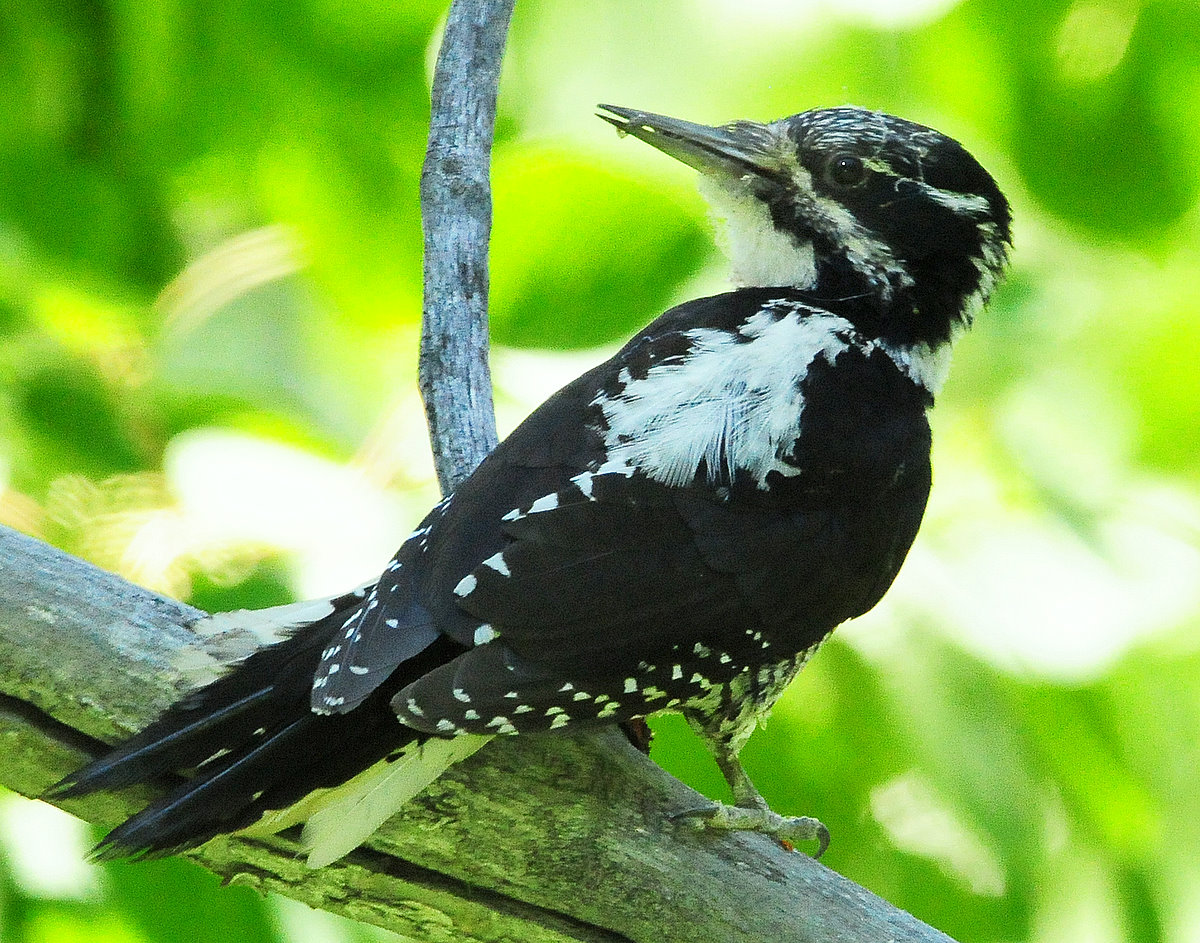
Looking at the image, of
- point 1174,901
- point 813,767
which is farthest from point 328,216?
point 1174,901

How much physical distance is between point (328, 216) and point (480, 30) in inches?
27.7

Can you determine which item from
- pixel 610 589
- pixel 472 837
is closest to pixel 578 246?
pixel 610 589

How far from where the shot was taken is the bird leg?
76.2 inches

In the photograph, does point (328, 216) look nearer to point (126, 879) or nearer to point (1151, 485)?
point (126, 879)

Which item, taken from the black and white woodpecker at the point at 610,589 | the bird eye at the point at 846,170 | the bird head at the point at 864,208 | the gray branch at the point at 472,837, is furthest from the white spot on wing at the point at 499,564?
the bird eye at the point at 846,170

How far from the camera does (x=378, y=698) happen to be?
5.71 ft

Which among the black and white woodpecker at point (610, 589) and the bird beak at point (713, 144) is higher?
the bird beak at point (713, 144)

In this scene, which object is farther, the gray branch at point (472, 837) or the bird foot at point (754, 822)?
the bird foot at point (754, 822)

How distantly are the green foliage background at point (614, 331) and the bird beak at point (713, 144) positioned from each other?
577 millimetres

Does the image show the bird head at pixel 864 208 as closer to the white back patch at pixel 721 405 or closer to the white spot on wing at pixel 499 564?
the white back patch at pixel 721 405

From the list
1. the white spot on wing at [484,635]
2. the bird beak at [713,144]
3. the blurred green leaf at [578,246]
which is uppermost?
the blurred green leaf at [578,246]

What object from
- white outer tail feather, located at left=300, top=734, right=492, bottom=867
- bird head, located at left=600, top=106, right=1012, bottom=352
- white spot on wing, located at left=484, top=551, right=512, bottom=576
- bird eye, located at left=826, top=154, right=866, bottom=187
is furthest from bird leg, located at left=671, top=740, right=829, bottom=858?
bird eye, located at left=826, top=154, right=866, bottom=187

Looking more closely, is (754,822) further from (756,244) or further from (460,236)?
(460,236)

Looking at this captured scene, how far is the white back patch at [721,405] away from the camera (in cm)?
185
